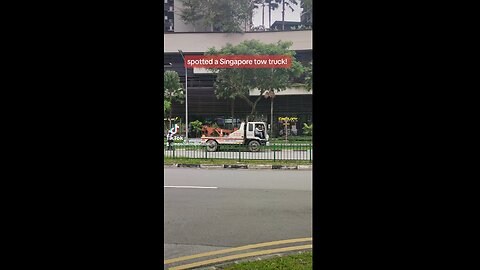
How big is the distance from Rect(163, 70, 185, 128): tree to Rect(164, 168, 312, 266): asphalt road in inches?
718

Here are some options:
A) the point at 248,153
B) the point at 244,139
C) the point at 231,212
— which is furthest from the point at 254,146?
the point at 231,212

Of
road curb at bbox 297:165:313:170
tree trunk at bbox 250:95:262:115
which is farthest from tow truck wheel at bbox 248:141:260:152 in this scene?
tree trunk at bbox 250:95:262:115

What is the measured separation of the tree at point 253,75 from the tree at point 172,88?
257 cm

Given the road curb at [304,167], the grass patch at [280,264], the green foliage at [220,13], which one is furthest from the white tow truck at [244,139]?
the grass patch at [280,264]

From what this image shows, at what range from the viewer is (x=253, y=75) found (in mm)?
27531

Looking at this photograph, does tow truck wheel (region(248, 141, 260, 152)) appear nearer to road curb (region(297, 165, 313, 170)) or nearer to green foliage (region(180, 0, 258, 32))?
road curb (region(297, 165, 313, 170))

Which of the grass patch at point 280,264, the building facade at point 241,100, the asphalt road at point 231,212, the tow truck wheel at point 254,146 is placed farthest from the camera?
the building facade at point 241,100

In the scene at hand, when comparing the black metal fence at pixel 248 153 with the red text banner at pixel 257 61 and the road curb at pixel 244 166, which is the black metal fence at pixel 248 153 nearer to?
the road curb at pixel 244 166

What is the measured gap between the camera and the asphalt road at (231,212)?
16.7 feet

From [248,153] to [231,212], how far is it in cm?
1123

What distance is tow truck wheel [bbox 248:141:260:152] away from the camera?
61.5 feet
